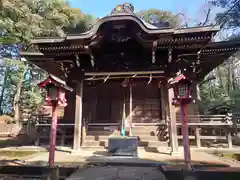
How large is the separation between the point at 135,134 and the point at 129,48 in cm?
376

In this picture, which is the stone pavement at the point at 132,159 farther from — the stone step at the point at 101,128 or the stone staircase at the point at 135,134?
the stone step at the point at 101,128

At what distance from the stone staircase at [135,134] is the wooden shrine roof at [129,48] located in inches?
112

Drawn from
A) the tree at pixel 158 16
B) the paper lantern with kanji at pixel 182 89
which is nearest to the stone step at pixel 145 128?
the paper lantern with kanji at pixel 182 89

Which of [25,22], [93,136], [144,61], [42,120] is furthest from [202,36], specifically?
[25,22]

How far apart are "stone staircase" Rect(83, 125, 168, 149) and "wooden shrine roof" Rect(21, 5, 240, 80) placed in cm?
285

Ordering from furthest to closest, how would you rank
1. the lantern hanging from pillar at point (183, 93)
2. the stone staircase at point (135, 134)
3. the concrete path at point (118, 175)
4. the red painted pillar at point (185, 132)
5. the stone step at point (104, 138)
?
the stone step at point (104, 138) < the stone staircase at point (135, 134) < the lantern hanging from pillar at point (183, 93) < the red painted pillar at point (185, 132) < the concrete path at point (118, 175)

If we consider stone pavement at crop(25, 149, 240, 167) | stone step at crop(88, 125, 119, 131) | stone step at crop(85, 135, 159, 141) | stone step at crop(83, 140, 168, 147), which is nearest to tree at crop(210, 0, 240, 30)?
stone pavement at crop(25, 149, 240, 167)

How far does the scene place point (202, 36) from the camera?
5.61 m

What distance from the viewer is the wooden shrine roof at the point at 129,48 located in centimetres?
577

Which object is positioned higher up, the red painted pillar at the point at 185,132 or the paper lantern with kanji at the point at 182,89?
the paper lantern with kanji at the point at 182,89

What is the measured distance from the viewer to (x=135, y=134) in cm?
794

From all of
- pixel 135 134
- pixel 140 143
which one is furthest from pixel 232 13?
pixel 135 134

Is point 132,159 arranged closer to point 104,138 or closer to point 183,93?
point 104,138

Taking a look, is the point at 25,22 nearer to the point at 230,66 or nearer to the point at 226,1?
the point at 226,1
